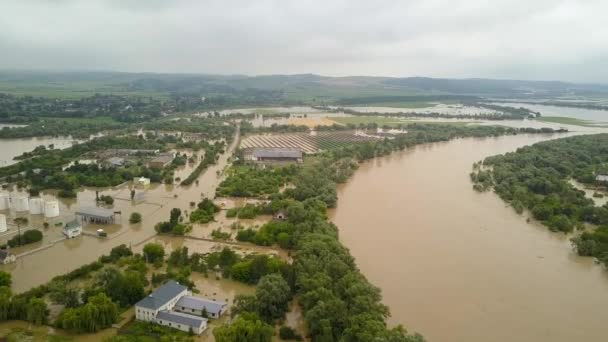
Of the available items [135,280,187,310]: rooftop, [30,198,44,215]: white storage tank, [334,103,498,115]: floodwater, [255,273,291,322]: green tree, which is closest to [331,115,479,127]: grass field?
[334,103,498,115]: floodwater

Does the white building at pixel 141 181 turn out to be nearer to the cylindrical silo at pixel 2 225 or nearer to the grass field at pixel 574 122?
the cylindrical silo at pixel 2 225

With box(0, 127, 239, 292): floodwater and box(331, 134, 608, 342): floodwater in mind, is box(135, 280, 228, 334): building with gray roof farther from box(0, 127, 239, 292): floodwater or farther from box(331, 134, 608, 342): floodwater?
box(331, 134, 608, 342): floodwater

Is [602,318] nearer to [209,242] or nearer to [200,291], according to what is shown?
[200,291]

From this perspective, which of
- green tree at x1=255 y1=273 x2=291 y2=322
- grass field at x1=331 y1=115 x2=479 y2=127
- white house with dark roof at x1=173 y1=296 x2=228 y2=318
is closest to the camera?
green tree at x1=255 y1=273 x2=291 y2=322

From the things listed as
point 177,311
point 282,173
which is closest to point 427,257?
point 177,311

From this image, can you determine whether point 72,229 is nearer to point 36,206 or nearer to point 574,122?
point 36,206

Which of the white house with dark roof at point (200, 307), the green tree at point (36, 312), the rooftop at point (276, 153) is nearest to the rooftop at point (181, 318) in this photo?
the white house with dark roof at point (200, 307)
